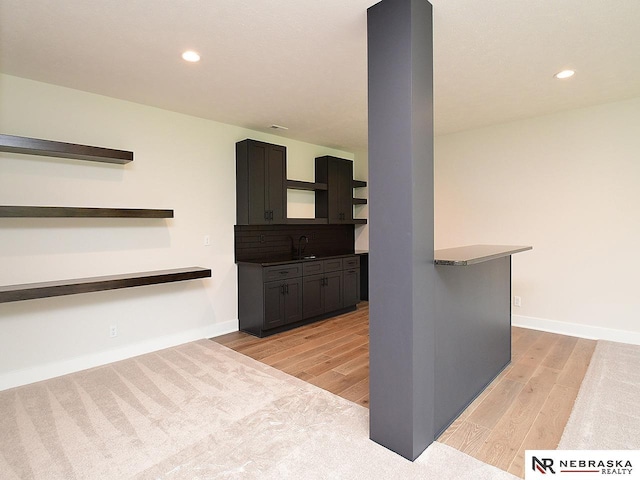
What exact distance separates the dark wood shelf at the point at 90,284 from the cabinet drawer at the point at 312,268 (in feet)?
4.12

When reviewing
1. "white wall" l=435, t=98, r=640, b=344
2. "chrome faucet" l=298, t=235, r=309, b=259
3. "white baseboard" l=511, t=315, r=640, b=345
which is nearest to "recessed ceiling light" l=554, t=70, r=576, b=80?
"white wall" l=435, t=98, r=640, b=344

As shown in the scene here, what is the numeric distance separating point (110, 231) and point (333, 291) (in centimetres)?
285

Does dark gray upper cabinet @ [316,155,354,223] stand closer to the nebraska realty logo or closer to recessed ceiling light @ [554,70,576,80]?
recessed ceiling light @ [554,70,576,80]

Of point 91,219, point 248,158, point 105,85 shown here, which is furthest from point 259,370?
point 105,85

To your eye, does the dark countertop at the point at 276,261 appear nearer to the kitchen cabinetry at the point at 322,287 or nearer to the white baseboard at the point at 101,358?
the kitchen cabinetry at the point at 322,287

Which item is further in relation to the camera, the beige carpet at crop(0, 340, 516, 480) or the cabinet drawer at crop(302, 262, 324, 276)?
the cabinet drawer at crop(302, 262, 324, 276)

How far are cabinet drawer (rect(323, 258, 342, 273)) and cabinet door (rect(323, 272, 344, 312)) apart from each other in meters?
0.06

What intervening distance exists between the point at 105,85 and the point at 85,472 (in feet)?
9.92

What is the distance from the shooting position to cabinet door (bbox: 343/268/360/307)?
520 centimetres

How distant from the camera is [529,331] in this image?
171 inches

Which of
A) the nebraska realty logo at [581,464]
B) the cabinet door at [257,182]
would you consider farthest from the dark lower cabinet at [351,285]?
the nebraska realty logo at [581,464]

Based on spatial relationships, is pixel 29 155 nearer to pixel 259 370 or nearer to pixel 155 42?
pixel 155 42

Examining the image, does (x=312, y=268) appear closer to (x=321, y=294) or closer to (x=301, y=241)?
(x=321, y=294)

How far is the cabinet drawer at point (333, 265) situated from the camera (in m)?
4.89
